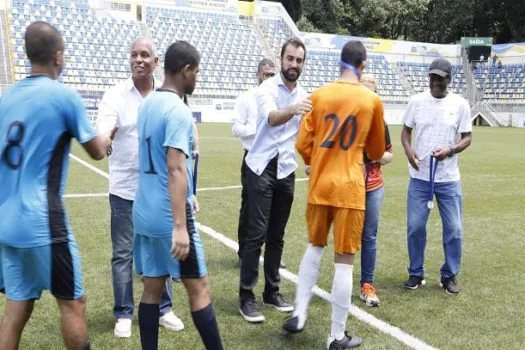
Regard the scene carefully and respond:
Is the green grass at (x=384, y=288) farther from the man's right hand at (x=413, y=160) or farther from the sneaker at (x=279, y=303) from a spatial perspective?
the man's right hand at (x=413, y=160)

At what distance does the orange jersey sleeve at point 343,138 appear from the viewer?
3617mm

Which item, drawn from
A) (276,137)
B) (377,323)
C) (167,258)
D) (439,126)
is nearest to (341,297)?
(377,323)

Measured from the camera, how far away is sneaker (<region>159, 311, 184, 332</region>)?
4133 mm

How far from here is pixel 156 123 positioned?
297 cm

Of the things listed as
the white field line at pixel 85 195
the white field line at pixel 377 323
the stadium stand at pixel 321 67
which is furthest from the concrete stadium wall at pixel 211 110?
the white field line at pixel 377 323

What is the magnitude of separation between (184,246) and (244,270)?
155 cm

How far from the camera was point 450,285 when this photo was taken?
5117mm

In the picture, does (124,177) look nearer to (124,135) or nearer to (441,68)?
(124,135)

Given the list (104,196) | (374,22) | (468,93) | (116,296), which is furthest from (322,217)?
(374,22)

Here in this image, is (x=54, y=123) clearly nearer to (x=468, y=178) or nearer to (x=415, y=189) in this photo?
(x=415, y=189)

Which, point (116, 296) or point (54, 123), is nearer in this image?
point (54, 123)

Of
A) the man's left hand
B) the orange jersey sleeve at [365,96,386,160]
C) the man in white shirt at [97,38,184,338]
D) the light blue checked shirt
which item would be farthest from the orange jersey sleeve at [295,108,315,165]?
the man's left hand

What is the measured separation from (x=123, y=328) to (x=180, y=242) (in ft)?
4.71

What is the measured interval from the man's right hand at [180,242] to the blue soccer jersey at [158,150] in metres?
0.08
